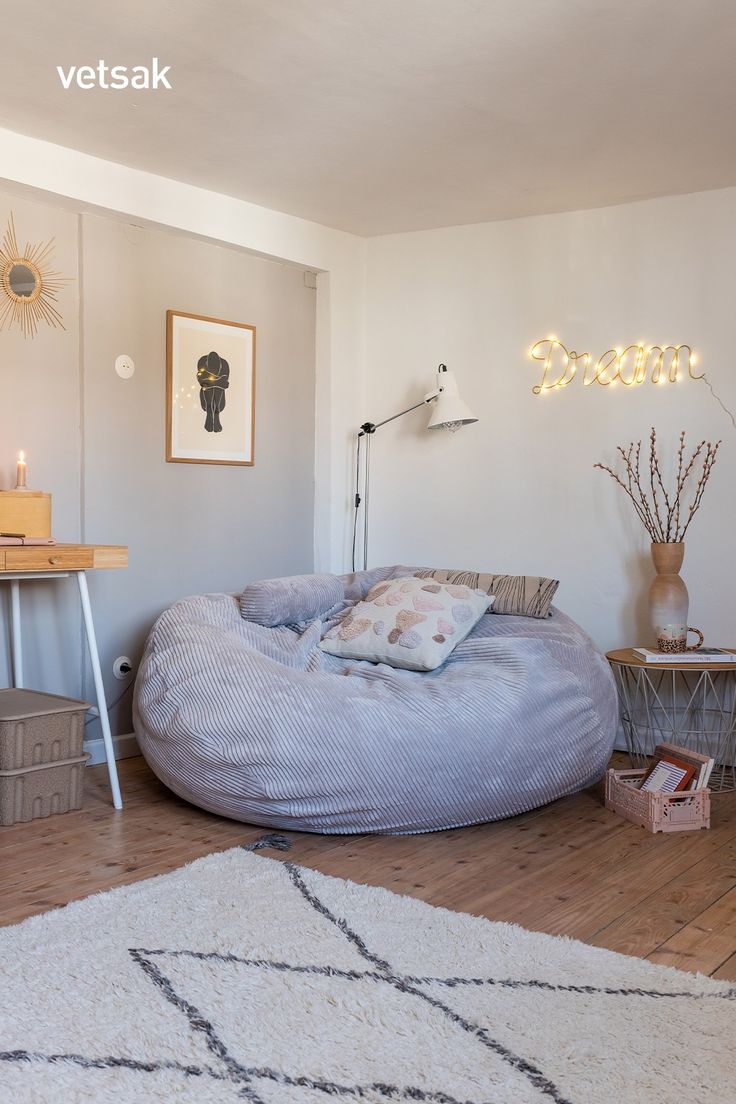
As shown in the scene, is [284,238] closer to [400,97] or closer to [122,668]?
[400,97]

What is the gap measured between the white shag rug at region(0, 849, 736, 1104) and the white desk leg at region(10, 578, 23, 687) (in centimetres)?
134

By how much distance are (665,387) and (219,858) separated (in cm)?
264

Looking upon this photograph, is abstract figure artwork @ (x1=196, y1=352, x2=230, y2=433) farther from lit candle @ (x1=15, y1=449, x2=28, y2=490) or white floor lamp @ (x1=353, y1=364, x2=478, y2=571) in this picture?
lit candle @ (x1=15, y1=449, x2=28, y2=490)

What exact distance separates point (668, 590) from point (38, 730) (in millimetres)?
2295

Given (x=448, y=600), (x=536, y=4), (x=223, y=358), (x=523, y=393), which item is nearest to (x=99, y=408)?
(x=223, y=358)

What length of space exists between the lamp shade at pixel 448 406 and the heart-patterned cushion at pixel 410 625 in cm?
91

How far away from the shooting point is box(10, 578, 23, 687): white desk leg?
3551 mm

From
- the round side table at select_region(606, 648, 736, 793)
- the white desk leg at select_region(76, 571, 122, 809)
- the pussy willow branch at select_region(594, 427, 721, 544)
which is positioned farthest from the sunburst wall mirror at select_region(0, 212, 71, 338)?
the round side table at select_region(606, 648, 736, 793)

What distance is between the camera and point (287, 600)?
379 cm

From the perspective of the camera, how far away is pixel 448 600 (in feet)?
12.2

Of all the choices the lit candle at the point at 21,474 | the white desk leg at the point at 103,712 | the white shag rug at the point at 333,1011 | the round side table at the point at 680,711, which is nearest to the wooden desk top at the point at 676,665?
the round side table at the point at 680,711

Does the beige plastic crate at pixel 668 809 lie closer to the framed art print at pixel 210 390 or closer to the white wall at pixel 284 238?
the white wall at pixel 284 238

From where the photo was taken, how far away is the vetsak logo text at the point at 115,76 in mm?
3021

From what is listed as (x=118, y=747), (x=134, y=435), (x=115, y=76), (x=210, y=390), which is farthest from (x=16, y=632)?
(x=115, y=76)
